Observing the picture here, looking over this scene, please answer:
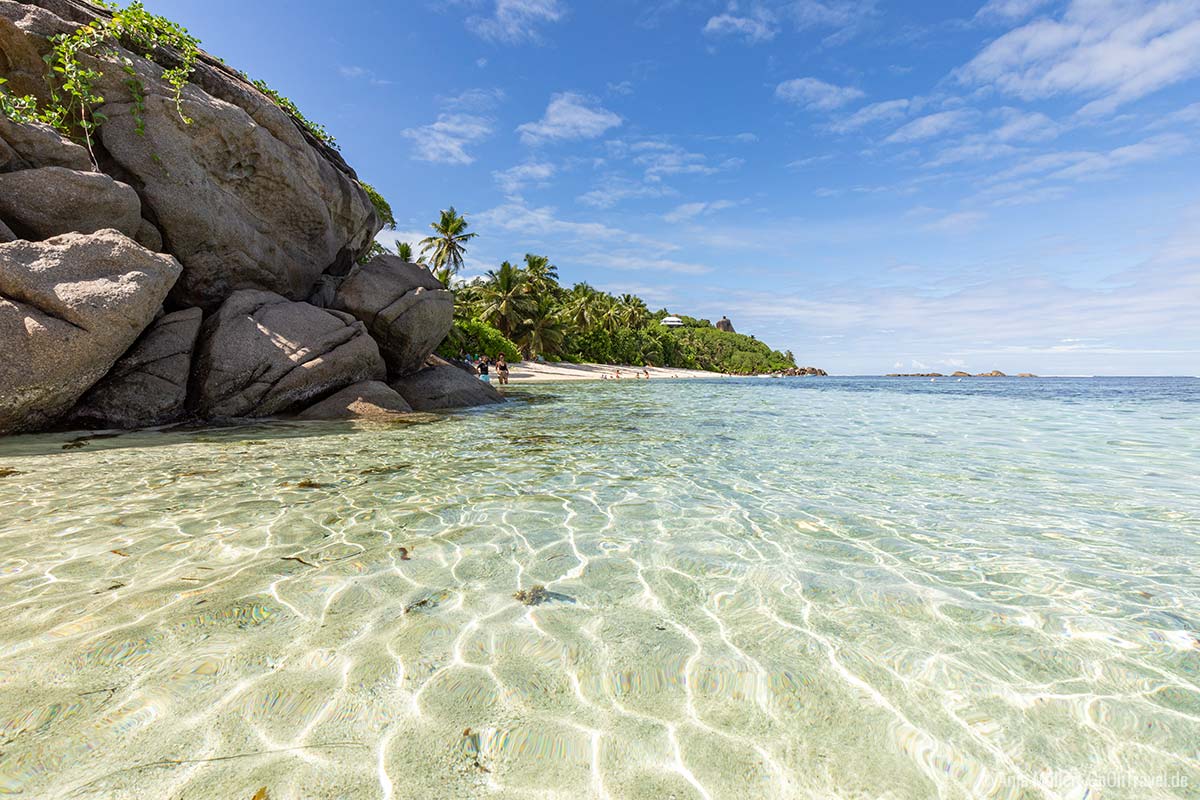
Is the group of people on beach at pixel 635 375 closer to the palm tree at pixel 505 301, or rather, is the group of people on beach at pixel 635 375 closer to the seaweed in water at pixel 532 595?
the palm tree at pixel 505 301

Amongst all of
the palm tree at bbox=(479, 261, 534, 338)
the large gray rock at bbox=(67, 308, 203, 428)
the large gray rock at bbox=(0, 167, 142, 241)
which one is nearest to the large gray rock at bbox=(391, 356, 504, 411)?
the large gray rock at bbox=(67, 308, 203, 428)

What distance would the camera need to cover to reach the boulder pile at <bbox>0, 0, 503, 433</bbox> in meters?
8.10

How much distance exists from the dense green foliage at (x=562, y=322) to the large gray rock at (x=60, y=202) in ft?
71.9

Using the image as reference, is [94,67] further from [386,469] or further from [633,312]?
[633,312]

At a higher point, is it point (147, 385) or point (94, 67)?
point (94, 67)

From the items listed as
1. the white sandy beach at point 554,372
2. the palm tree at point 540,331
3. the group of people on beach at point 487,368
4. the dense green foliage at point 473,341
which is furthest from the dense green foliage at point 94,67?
the palm tree at point 540,331

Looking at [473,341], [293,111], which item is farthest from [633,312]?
[293,111]

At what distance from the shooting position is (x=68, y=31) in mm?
10375

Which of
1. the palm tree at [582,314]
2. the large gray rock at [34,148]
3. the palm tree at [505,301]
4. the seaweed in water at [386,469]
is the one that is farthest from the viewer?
the palm tree at [582,314]

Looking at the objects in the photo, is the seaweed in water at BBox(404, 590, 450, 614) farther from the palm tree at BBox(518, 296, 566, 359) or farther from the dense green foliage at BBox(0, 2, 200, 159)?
the palm tree at BBox(518, 296, 566, 359)

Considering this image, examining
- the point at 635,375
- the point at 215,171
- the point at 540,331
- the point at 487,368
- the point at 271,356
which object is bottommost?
the point at 635,375

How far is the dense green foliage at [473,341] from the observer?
31656 millimetres

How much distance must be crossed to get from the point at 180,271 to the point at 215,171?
13.8 feet

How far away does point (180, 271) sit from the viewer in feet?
31.1
